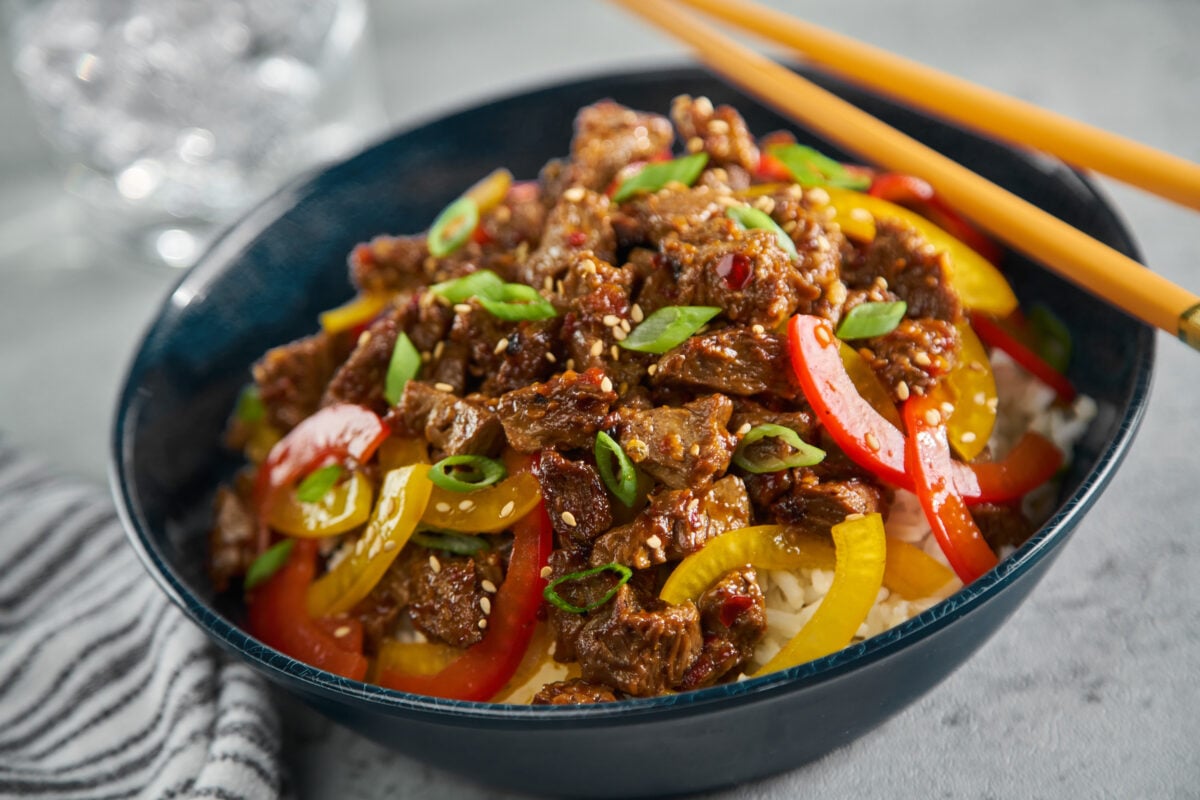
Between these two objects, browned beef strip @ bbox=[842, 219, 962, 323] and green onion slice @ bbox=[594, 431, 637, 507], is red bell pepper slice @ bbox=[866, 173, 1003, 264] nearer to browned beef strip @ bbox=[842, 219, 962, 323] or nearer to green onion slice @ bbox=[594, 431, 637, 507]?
browned beef strip @ bbox=[842, 219, 962, 323]

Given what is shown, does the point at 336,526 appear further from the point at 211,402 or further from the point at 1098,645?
the point at 1098,645

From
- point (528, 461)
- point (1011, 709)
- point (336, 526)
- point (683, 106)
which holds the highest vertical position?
point (683, 106)

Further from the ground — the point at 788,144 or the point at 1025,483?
the point at 788,144

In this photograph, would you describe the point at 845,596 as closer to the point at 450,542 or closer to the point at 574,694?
the point at 574,694

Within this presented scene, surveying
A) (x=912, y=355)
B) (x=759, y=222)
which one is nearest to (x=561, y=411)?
(x=759, y=222)

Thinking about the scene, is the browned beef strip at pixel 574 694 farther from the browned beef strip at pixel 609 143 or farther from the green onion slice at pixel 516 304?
the browned beef strip at pixel 609 143

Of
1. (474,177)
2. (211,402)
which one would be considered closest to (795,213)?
(474,177)

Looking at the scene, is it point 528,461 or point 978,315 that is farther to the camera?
point 978,315
